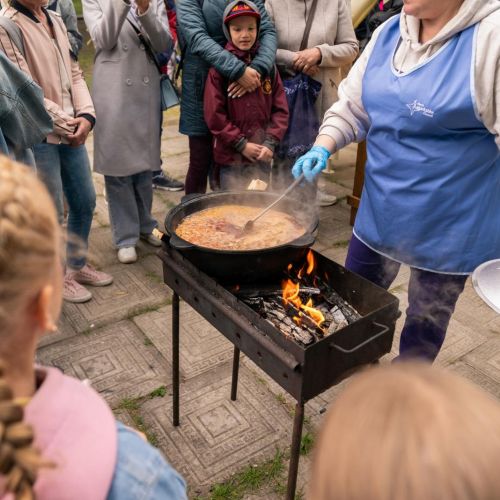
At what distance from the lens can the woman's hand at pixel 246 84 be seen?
376cm

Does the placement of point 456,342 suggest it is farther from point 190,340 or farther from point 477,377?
point 190,340

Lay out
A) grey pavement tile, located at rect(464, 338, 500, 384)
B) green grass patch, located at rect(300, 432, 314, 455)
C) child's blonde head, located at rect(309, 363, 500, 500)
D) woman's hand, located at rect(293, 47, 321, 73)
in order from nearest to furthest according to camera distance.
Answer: child's blonde head, located at rect(309, 363, 500, 500) < green grass patch, located at rect(300, 432, 314, 455) < grey pavement tile, located at rect(464, 338, 500, 384) < woman's hand, located at rect(293, 47, 321, 73)

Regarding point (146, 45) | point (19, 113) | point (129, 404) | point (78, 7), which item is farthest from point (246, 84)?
point (78, 7)

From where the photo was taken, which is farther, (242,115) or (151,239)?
(151,239)

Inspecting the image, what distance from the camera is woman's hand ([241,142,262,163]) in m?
3.98

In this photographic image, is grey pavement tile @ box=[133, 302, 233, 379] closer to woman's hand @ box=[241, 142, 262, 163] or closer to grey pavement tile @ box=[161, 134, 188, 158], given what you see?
woman's hand @ box=[241, 142, 262, 163]

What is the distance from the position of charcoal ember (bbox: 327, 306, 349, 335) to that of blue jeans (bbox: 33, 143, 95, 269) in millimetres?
1740

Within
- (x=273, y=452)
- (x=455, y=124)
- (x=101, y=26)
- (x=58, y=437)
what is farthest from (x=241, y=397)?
(x=101, y=26)

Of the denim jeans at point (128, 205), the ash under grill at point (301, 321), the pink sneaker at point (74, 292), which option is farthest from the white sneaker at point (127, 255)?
the ash under grill at point (301, 321)

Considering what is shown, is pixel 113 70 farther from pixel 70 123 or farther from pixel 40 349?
pixel 40 349

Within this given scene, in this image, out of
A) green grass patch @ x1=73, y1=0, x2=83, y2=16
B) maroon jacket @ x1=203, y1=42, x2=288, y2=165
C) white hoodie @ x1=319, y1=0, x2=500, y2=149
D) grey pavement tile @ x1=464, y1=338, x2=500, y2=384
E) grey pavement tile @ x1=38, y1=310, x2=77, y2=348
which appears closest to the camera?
white hoodie @ x1=319, y1=0, x2=500, y2=149

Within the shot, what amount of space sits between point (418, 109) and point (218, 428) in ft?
6.38

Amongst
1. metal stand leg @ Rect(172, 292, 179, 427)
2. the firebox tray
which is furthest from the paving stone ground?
the firebox tray

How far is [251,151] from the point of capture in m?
3.99
